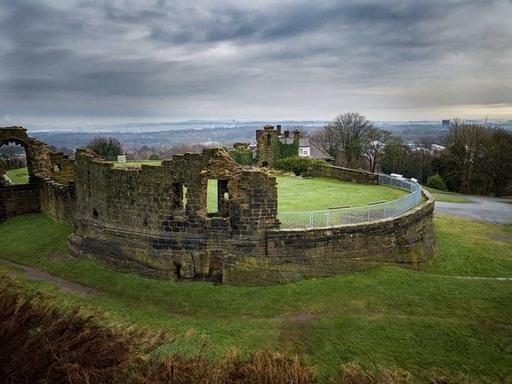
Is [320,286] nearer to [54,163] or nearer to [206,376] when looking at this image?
[206,376]

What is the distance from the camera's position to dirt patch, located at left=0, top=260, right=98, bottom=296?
42.7 ft

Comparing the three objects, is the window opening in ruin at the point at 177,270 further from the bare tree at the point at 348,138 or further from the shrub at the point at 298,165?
the bare tree at the point at 348,138

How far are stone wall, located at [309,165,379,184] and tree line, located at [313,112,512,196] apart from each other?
858 inches

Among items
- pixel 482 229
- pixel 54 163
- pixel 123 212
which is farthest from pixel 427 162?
pixel 123 212

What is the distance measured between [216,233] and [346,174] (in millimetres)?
15414

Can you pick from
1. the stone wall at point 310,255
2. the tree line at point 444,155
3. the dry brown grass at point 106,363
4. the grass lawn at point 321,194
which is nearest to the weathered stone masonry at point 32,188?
the grass lawn at point 321,194

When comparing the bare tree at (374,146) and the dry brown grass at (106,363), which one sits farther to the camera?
the bare tree at (374,146)

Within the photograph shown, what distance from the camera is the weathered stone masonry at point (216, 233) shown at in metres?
12.8

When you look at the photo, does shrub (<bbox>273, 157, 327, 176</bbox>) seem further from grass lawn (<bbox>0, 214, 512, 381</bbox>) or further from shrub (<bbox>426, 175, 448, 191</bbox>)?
shrub (<bbox>426, 175, 448, 191</bbox>)

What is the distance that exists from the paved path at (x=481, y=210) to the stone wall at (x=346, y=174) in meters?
5.29

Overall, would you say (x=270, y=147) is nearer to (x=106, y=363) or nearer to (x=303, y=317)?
(x=303, y=317)

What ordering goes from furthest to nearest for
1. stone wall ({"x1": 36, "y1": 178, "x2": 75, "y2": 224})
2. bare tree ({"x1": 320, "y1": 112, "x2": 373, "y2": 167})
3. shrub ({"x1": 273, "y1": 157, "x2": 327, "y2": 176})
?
bare tree ({"x1": 320, "y1": 112, "x2": 373, "y2": 167}) < shrub ({"x1": 273, "y1": 157, "x2": 327, "y2": 176}) < stone wall ({"x1": 36, "y1": 178, "x2": 75, "y2": 224})

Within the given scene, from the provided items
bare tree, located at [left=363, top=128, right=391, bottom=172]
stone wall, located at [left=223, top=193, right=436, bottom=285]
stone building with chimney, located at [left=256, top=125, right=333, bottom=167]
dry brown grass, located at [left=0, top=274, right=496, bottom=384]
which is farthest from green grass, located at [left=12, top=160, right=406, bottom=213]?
bare tree, located at [left=363, top=128, right=391, bottom=172]

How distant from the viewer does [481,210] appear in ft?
88.4
